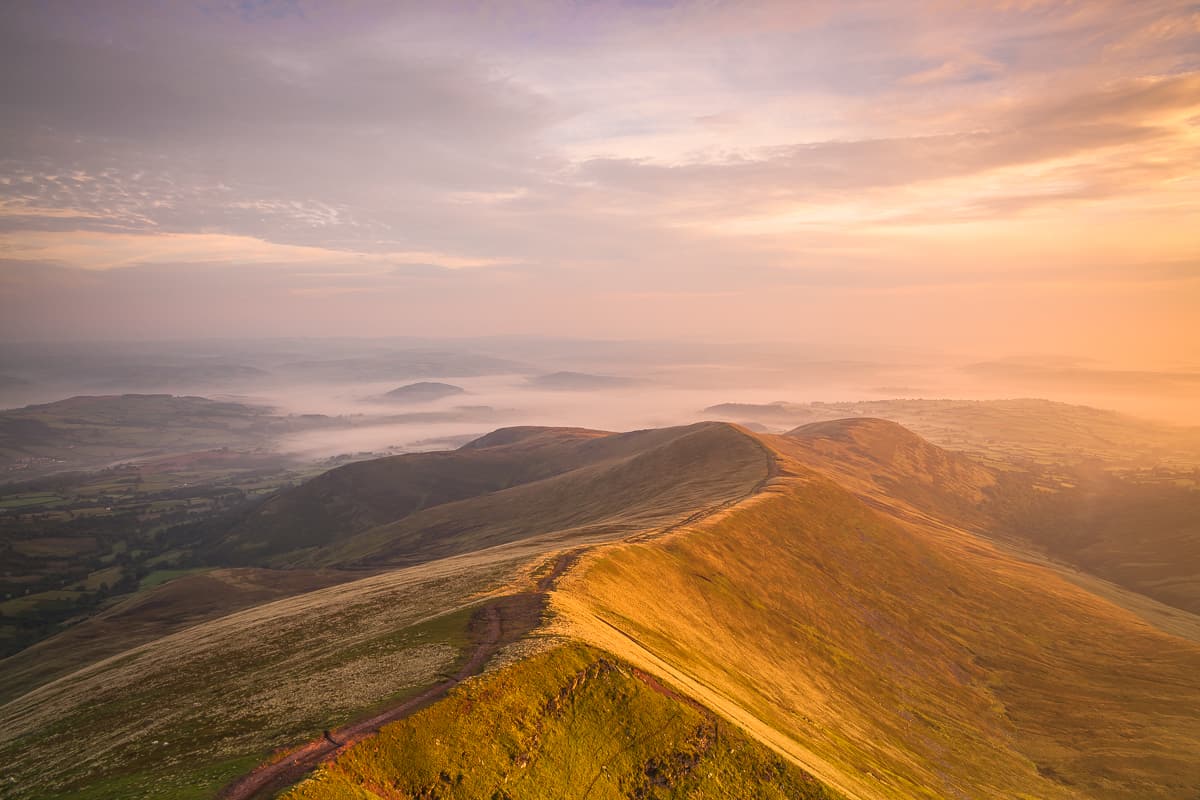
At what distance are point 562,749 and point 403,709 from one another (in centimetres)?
1019

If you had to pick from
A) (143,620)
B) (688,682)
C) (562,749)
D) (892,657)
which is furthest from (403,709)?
(143,620)

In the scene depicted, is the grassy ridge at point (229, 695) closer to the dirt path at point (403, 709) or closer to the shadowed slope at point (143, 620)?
the dirt path at point (403, 709)

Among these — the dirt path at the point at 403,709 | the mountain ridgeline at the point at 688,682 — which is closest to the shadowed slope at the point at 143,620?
the mountain ridgeline at the point at 688,682

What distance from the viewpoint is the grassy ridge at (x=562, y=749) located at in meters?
33.4

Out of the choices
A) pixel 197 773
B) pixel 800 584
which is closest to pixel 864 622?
pixel 800 584

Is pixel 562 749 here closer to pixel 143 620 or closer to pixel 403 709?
pixel 403 709

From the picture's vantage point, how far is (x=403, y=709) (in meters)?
37.5

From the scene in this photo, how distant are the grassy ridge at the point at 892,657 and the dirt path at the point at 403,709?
5227 millimetres

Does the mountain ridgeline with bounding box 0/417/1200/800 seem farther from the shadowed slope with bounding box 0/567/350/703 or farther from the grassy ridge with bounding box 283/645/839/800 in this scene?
the shadowed slope with bounding box 0/567/350/703

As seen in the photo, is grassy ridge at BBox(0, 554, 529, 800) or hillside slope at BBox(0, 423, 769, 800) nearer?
grassy ridge at BBox(0, 554, 529, 800)

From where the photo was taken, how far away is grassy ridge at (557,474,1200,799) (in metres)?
62.2

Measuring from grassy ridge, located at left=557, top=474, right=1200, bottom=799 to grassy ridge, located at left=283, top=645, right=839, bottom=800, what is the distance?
194 inches

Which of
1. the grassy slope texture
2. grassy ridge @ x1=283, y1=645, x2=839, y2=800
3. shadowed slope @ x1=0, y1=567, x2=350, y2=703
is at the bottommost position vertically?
shadowed slope @ x1=0, y1=567, x2=350, y2=703

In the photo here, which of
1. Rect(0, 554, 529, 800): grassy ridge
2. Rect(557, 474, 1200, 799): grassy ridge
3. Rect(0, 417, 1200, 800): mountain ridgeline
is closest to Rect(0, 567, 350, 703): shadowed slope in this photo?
Rect(0, 417, 1200, 800): mountain ridgeline
